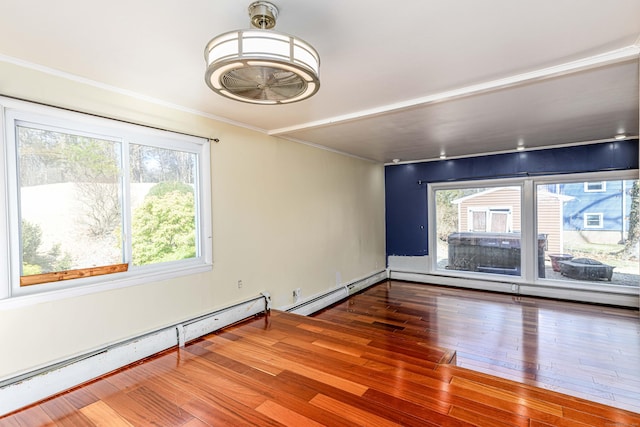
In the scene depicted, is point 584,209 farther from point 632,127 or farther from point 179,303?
point 179,303

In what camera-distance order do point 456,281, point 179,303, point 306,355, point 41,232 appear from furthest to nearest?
point 456,281 < point 179,303 < point 306,355 < point 41,232

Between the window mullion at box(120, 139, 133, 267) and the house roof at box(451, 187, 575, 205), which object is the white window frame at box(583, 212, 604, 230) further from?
the window mullion at box(120, 139, 133, 267)

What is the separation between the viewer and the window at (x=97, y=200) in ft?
7.13

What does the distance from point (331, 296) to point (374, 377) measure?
2624mm

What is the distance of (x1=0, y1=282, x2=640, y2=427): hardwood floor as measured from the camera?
1.87 m

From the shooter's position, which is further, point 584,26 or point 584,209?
point 584,209

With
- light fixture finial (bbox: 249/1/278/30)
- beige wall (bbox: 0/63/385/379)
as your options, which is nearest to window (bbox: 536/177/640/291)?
beige wall (bbox: 0/63/385/379)

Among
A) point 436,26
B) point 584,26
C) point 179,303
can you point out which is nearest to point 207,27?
point 436,26

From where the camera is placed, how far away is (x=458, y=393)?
206cm

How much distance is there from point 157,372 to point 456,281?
5.13 metres

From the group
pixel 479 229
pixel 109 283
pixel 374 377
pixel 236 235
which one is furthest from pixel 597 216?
pixel 109 283

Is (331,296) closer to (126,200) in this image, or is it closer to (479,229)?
(479,229)

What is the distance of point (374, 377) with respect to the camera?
229 centimetres

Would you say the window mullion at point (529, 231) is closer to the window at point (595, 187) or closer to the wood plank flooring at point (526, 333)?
the wood plank flooring at point (526, 333)
